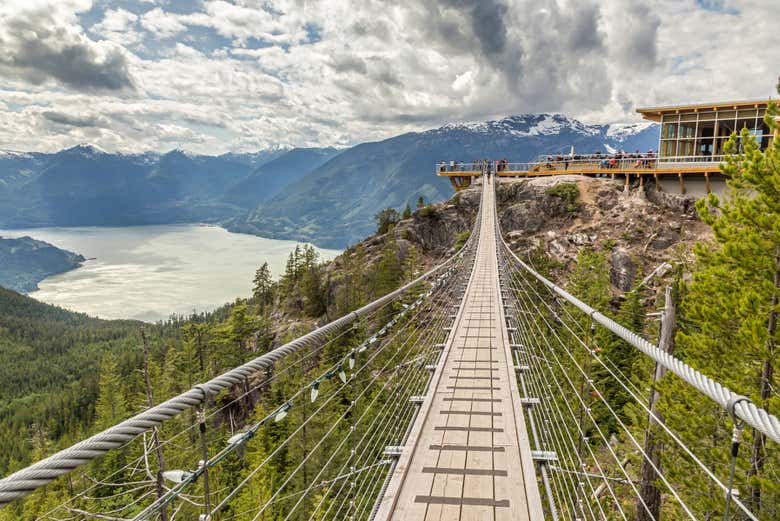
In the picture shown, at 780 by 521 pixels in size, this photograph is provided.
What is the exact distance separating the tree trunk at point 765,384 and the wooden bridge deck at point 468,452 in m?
3.20

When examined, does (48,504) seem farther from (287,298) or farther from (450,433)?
(450,433)

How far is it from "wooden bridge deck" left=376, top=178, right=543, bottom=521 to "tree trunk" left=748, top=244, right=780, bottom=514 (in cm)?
320

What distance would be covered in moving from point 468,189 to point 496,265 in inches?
652

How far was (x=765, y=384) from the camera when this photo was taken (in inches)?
230

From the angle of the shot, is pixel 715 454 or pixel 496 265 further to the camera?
pixel 496 265

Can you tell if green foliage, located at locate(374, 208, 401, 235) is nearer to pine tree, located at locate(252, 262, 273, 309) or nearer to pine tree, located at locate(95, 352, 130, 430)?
pine tree, located at locate(252, 262, 273, 309)

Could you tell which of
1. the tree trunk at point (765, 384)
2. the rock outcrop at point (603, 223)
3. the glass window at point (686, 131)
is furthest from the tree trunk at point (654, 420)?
the glass window at point (686, 131)

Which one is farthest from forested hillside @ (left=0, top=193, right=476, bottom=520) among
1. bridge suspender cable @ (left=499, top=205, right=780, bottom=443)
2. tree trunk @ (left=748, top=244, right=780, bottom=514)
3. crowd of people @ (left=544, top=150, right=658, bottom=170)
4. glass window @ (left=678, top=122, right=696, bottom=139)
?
bridge suspender cable @ (left=499, top=205, right=780, bottom=443)

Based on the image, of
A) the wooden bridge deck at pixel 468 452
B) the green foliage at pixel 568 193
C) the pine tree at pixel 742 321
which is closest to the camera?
the wooden bridge deck at pixel 468 452

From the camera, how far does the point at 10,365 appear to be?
281ft


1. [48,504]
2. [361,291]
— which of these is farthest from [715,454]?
[48,504]

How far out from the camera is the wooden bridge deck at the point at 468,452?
9.94 feet

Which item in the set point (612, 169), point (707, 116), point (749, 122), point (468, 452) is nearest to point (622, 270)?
point (612, 169)

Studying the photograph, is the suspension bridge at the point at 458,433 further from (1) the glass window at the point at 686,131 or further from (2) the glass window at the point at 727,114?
(1) the glass window at the point at 686,131
